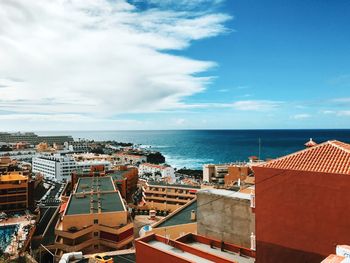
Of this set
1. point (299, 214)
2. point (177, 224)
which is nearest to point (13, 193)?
point (177, 224)

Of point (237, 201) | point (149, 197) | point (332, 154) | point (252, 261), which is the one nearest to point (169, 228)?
point (237, 201)

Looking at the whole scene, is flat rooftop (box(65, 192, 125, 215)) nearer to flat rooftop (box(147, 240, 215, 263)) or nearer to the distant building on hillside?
flat rooftop (box(147, 240, 215, 263))

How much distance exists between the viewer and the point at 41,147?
152625 mm

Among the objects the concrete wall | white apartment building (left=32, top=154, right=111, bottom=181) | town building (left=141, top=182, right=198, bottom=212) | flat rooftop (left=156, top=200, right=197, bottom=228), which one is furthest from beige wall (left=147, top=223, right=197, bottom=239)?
white apartment building (left=32, top=154, right=111, bottom=181)

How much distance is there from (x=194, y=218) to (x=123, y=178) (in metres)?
33.3

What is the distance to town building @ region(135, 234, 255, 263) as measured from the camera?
14352mm

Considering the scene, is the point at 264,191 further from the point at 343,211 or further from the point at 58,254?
the point at 58,254

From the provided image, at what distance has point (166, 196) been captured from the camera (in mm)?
61062

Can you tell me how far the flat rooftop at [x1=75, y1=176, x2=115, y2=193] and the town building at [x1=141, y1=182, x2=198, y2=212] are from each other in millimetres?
8690

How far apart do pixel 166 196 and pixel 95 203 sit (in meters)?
22.9

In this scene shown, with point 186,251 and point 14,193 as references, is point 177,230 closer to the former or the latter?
point 186,251

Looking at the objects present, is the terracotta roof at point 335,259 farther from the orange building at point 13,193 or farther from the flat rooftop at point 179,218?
the orange building at point 13,193

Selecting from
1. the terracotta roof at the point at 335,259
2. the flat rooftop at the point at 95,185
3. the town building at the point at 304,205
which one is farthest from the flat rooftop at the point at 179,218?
the terracotta roof at the point at 335,259

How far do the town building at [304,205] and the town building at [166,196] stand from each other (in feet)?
151
